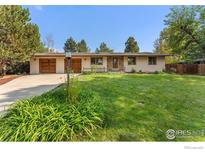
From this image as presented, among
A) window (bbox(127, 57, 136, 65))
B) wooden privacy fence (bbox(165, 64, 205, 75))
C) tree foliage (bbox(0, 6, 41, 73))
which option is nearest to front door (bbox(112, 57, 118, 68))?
window (bbox(127, 57, 136, 65))

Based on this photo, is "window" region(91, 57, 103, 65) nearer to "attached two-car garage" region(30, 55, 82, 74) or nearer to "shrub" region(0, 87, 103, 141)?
"attached two-car garage" region(30, 55, 82, 74)

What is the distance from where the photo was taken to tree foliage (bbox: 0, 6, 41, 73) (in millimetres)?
16297

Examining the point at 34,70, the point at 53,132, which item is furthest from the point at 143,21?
the point at 34,70

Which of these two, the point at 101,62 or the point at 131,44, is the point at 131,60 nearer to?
the point at 101,62

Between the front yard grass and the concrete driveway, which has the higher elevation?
the concrete driveway

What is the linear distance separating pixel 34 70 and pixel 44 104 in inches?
661

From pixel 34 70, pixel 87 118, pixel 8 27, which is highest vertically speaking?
pixel 8 27

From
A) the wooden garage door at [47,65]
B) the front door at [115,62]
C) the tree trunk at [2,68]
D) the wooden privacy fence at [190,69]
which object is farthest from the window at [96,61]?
the tree trunk at [2,68]

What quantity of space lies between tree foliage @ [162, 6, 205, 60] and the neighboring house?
2410 millimetres

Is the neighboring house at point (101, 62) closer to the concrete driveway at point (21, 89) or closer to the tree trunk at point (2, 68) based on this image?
the tree trunk at point (2, 68)

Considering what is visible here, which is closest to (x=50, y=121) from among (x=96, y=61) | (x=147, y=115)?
(x=147, y=115)

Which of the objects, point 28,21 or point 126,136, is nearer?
point 126,136

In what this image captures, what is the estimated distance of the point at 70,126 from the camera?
15.1 feet

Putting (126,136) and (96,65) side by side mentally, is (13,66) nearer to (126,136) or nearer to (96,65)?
(96,65)
